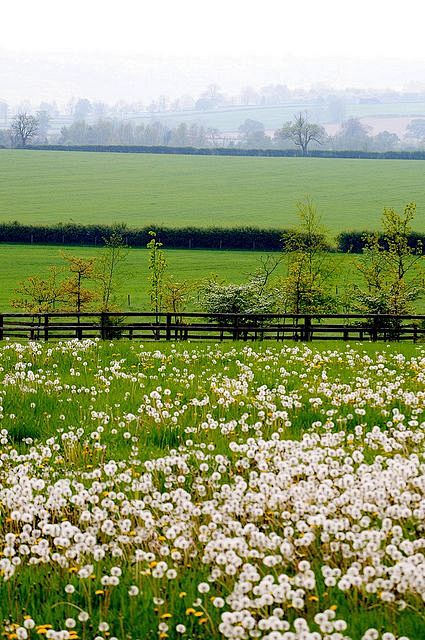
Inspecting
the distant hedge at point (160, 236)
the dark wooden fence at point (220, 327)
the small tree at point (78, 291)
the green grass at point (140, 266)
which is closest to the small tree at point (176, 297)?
the dark wooden fence at point (220, 327)

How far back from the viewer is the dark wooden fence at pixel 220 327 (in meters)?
32.7

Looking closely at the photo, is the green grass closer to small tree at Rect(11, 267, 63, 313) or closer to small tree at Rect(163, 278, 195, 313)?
small tree at Rect(11, 267, 63, 313)

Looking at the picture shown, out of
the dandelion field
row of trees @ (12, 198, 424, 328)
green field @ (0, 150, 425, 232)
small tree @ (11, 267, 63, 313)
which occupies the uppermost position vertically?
green field @ (0, 150, 425, 232)

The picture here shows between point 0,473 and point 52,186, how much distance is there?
13647cm

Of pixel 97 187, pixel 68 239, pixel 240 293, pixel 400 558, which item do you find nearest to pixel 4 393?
pixel 400 558

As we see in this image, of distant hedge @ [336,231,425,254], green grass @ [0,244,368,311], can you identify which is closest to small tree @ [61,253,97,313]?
green grass @ [0,244,368,311]

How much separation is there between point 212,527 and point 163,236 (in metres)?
87.0

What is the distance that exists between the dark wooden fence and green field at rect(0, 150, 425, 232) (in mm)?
44415

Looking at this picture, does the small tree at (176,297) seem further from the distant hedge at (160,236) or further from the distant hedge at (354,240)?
the distant hedge at (160,236)

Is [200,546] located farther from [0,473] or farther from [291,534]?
[0,473]

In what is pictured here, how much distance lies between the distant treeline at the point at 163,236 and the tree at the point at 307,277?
26327mm

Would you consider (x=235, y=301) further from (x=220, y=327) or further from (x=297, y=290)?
(x=220, y=327)

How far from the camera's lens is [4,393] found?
16.4 m

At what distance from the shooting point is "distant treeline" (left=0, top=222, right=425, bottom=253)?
93625 mm
